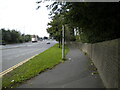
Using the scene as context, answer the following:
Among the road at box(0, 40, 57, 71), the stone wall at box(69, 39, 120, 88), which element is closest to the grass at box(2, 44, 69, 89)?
the road at box(0, 40, 57, 71)

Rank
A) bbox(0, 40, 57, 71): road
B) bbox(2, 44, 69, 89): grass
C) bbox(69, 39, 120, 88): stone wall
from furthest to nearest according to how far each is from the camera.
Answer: bbox(0, 40, 57, 71): road → bbox(2, 44, 69, 89): grass → bbox(69, 39, 120, 88): stone wall

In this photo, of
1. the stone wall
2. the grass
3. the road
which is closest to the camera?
the stone wall

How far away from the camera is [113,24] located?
10.4ft

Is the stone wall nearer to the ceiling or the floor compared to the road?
nearer to the ceiling

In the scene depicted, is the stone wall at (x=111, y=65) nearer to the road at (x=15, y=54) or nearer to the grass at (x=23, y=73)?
the grass at (x=23, y=73)

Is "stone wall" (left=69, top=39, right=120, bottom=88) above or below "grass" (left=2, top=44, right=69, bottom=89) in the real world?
above

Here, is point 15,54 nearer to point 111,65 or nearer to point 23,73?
point 23,73

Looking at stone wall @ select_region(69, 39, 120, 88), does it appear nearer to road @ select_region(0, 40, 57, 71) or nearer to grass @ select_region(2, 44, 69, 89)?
grass @ select_region(2, 44, 69, 89)

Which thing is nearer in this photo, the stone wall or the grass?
the stone wall

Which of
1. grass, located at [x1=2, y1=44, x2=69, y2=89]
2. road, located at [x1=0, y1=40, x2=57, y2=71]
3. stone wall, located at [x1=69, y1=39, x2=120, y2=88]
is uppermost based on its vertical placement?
stone wall, located at [x1=69, y1=39, x2=120, y2=88]

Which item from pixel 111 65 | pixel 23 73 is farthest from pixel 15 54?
pixel 111 65

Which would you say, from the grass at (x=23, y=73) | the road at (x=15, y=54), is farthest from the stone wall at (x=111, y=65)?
the road at (x=15, y=54)

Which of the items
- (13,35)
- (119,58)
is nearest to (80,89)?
(119,58)

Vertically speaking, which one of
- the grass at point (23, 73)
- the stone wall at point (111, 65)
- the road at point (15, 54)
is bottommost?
the road at point (15, 54)
